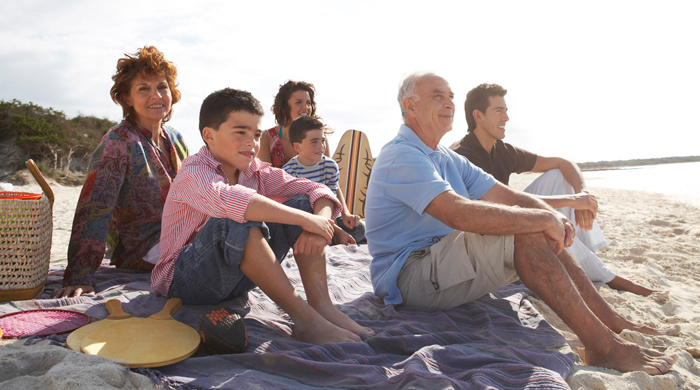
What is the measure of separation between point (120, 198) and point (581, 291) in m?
2.58

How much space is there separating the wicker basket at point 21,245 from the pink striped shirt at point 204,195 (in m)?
0.66

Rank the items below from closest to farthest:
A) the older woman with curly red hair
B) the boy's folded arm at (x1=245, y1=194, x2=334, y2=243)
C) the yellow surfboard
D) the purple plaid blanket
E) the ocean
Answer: the purple plaid blanket, the boy's folded arm at (x1=245, y1=194, x2=334, y2=243), the older woman with curly red hair, the yellow surfboard, the ocean

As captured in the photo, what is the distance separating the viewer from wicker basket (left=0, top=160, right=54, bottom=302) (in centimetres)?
221

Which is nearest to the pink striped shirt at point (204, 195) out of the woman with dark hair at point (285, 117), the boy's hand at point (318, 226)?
the boy's hand at point (318, 226)

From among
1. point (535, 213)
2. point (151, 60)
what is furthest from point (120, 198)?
point (535, 213)

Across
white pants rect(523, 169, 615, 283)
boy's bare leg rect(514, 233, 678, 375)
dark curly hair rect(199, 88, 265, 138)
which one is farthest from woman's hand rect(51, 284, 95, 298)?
white pants rect(523, 169, 615, 283)

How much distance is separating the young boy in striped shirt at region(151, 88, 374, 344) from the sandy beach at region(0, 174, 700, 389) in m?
0.57

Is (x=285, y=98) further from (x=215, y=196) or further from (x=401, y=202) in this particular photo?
(x=215, y=196)

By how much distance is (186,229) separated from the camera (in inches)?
81.4

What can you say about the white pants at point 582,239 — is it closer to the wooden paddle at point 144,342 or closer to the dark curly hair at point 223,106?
the dark curly hair at point 223,106

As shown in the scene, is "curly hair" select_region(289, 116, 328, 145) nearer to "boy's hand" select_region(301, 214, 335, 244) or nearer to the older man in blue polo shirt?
the older man in blue polo shirt

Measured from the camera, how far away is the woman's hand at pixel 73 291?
2.28 metres

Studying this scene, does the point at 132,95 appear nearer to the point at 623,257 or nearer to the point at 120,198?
the point at 120,198


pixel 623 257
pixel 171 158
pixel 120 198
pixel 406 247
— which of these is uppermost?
pixel 171 158
